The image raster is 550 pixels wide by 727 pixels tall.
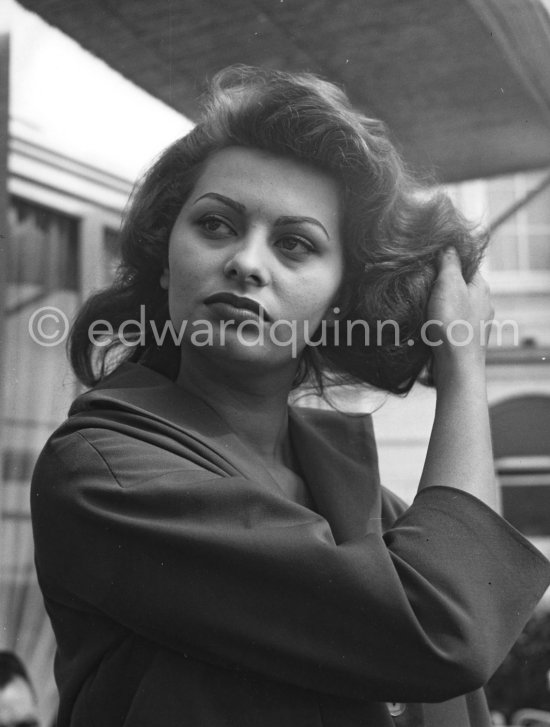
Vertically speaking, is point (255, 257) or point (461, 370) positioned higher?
point (255, 257)

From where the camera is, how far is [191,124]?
145cm

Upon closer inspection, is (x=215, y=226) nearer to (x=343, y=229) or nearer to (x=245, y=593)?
(x=343, y=229)

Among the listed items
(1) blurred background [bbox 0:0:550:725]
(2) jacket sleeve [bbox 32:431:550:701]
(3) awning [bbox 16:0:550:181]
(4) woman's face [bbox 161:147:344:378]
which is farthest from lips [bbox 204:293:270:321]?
(3) awning [bbox 16:0:550:181]

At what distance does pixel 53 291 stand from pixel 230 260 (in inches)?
43.5

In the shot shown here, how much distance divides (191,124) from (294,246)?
19.9 inches

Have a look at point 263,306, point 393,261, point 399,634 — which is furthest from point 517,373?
point 399,634

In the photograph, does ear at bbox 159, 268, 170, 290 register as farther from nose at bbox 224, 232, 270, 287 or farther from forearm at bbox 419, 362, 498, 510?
forearm at bbox 419, 362, 498, 510

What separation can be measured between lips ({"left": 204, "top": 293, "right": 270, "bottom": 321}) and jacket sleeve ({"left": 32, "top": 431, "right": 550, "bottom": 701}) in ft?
0.72

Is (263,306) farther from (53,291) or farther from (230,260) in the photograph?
(53,291)

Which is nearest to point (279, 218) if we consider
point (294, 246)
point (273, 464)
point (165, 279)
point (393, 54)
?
point (294, 246)

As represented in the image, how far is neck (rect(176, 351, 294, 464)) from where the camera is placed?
1.09 metres

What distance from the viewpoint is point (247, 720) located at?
83 centimetres

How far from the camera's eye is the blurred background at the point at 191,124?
5.24 ft

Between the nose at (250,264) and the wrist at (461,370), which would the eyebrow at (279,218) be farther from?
the wrist at (461,370)
